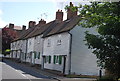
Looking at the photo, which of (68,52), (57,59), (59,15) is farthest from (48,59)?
(59,15)

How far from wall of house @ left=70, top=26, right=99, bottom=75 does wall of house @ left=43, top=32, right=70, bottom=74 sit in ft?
2.53

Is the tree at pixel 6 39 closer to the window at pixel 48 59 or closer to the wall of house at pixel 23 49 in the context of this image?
the wall of house at pixel 23 49

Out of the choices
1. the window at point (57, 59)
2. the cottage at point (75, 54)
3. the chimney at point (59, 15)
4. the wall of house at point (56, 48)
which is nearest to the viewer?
the cottage at point (75, 54)

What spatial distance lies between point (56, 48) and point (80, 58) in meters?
5.13

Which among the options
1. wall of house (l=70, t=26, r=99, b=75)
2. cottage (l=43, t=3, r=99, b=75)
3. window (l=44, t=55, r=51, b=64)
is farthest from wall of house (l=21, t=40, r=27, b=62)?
wall of house (l=70, t=26, r=99, b=75)

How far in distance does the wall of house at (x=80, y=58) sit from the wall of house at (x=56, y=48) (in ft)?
2.53

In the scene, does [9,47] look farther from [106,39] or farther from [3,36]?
[106,39]

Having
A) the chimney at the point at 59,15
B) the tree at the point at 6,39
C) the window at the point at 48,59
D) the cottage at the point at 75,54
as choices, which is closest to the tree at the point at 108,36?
the cottage at the point at 75,54

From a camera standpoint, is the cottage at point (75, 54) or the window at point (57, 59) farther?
the window at point (57, 59)

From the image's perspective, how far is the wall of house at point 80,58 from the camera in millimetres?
28828

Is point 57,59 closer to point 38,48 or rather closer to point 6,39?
point 38,48

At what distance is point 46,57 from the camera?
123ft

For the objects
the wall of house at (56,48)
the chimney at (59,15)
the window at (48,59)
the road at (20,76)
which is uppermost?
the chimney at (59,15)

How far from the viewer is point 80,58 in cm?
2917
